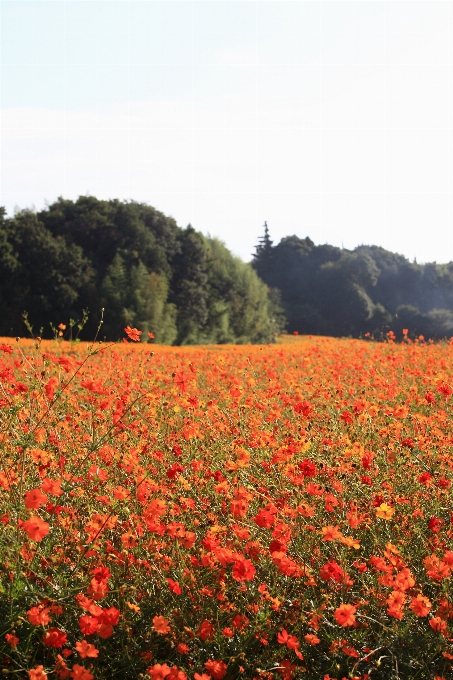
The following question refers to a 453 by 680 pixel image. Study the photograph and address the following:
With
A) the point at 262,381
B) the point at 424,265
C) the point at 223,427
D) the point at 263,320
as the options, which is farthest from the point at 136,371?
the point at 424,265

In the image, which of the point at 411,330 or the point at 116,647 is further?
the point at 411,330

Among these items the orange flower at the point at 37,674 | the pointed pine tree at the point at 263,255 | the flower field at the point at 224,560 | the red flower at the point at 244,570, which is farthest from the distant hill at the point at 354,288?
the orange flower at the point at 37,674

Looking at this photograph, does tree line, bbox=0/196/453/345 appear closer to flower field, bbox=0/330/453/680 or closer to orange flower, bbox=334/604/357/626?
flower field, bbox=0/330/453/680

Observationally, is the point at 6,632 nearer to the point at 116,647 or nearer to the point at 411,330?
the point at 116,647

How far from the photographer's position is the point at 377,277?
48688mm

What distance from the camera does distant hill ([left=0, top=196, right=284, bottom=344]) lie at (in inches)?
958

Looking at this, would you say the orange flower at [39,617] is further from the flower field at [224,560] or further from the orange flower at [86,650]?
the orange flower at [86,650]

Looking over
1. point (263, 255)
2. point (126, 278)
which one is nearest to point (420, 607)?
point (126, 278)

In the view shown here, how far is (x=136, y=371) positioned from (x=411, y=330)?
118 ft

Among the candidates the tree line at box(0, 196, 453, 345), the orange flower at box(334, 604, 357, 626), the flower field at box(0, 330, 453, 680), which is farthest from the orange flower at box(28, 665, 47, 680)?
the tree line at box(0, 196, 453, 345)

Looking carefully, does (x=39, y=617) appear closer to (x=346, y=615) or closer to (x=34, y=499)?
(x=34, y=499)

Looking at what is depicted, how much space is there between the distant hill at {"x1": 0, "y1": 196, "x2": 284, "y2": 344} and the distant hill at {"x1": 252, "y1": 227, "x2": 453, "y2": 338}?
492 inches

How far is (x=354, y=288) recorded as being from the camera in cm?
4425

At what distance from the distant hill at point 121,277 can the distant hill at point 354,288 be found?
492 inches
